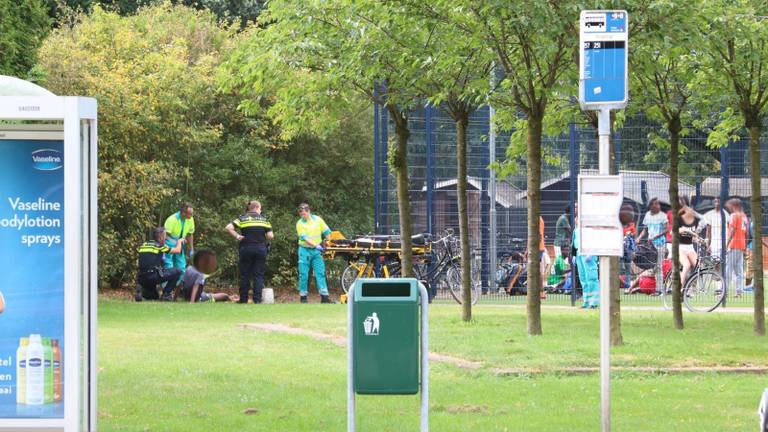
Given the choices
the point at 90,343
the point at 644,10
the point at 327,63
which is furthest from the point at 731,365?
the point at 90,343

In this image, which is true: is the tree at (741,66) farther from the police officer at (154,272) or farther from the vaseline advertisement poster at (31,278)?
the police officer at (154,272)

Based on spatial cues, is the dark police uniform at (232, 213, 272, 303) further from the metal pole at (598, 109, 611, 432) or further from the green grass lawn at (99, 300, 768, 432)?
the metal pole at (598, 109, 611, 432)

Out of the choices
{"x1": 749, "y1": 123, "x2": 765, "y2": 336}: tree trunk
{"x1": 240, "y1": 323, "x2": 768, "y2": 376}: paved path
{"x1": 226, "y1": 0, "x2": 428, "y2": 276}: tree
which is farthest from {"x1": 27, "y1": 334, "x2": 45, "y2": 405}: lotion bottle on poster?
{"x1": 749, "y1": 123, "x2": 765, "y2": 336}: tree trunk

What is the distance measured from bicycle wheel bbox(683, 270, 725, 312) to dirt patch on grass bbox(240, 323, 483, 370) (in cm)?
795

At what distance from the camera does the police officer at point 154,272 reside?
25.1m

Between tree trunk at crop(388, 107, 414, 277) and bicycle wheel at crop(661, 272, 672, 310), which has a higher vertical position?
tree trunk at crop(388, 107, 414, 277)

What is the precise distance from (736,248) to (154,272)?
1150 cm

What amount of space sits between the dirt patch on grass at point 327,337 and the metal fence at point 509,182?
8177 mm

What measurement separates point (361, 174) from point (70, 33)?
7.70 metres

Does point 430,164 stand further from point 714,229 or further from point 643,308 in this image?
point 714,229

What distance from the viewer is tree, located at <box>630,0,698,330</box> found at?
14438 millimetres

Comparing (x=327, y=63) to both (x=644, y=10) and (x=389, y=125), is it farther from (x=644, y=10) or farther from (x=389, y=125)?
(x=389, y=125)

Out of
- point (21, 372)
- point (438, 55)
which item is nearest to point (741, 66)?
point (438, 55)

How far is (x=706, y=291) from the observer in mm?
22609
